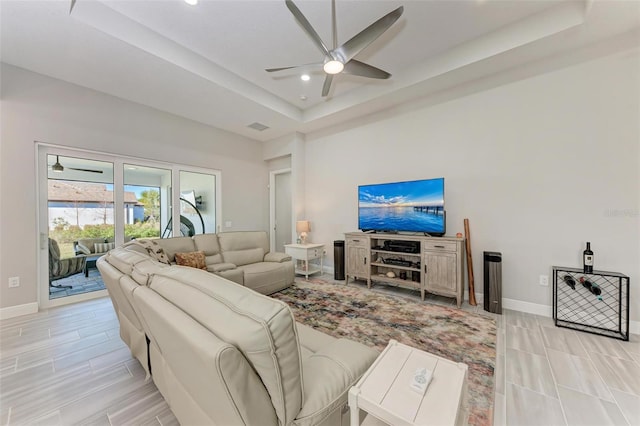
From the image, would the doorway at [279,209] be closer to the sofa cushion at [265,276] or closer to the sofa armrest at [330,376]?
the sofa cushion at [265,276]

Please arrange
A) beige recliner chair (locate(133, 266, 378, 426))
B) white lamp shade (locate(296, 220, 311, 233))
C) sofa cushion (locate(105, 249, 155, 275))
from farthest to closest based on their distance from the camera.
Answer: white lamp shade (locate(296, 220, 311, 233))
sofa cushion (locate(105, 249, 155, 275))
beige recliner chair (locate(133, 266, 378, 426))

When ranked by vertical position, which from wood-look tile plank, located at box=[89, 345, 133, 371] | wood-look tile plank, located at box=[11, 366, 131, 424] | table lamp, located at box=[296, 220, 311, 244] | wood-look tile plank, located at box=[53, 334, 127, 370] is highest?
table lamp, located at box=[296, 220, 311, 244]

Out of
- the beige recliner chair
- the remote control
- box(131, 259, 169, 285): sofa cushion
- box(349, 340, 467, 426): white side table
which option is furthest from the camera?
box(131, 259, 169, 285): sofa cushion

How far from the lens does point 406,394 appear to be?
1.04 m

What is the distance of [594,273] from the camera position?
2.46 meters

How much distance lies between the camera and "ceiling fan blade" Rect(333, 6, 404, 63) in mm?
1923

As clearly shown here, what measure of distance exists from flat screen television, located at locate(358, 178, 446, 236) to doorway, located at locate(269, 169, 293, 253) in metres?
2.35

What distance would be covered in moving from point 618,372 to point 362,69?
11.2 ft

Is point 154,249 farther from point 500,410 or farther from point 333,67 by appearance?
point 500,410

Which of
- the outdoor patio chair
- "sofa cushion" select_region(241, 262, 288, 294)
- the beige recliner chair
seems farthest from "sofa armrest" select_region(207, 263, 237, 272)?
the beige recliner chair

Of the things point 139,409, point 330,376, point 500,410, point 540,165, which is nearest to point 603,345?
point 500,410

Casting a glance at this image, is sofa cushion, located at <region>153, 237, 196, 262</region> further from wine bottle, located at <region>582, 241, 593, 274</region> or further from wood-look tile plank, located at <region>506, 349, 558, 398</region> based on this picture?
wine bottle, located at <region>582, 241, 593, 274</region>

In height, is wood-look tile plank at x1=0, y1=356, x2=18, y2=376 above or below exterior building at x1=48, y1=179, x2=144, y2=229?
below

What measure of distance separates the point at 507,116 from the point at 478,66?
0.75 meters
